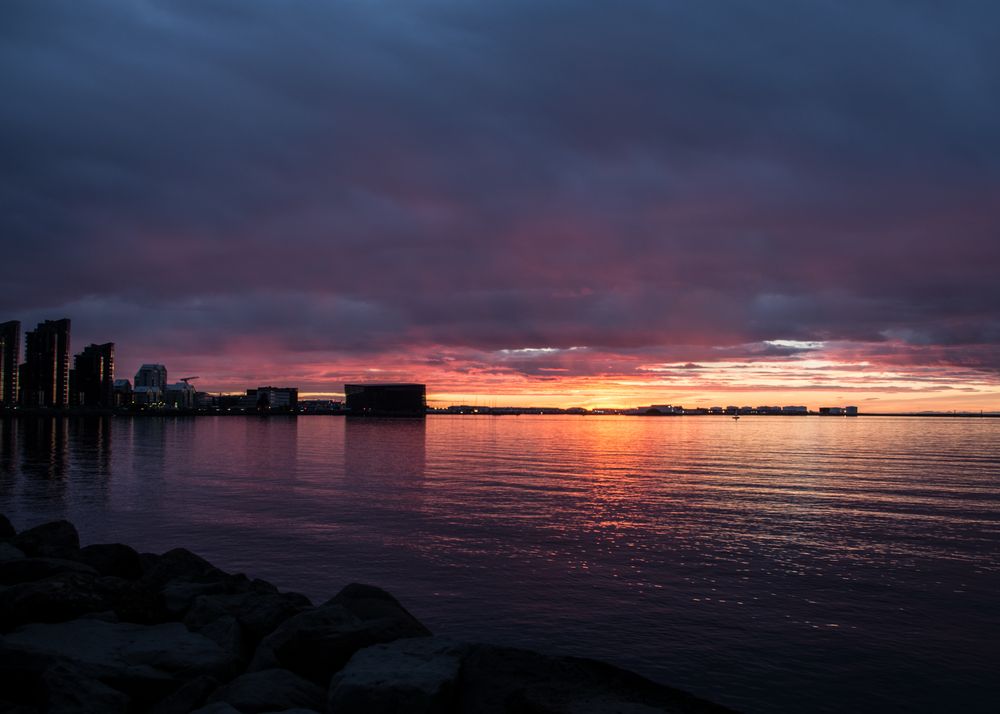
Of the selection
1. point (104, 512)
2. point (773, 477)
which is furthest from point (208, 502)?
point (773, 477)

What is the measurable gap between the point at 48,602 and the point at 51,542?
27.8ft

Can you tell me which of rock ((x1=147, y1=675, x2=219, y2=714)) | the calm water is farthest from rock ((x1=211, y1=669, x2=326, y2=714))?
the calm water

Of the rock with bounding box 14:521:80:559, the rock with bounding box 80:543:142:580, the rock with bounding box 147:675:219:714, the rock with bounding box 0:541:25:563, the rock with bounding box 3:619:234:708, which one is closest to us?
the rock with bounding box 147:675:219:714

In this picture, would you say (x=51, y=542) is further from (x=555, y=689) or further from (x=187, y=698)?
(x=555, y=689)

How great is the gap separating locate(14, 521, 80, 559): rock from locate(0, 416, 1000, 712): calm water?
5073 millimetres

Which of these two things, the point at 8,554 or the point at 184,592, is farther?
the point at 8,554

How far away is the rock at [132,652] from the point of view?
10.9 metres

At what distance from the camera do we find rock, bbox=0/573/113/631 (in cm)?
1353

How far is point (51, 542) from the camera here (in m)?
20.8

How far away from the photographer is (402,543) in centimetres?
2720

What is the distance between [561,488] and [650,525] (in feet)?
50.0

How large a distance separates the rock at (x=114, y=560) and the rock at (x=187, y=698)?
1097 centimetres

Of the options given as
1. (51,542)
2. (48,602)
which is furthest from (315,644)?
(51,542)

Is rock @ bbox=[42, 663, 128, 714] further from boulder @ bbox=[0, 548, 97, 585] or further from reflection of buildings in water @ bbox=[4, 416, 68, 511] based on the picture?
reflection of buildings in water @ bbox=[4, 416, 68, 511]
